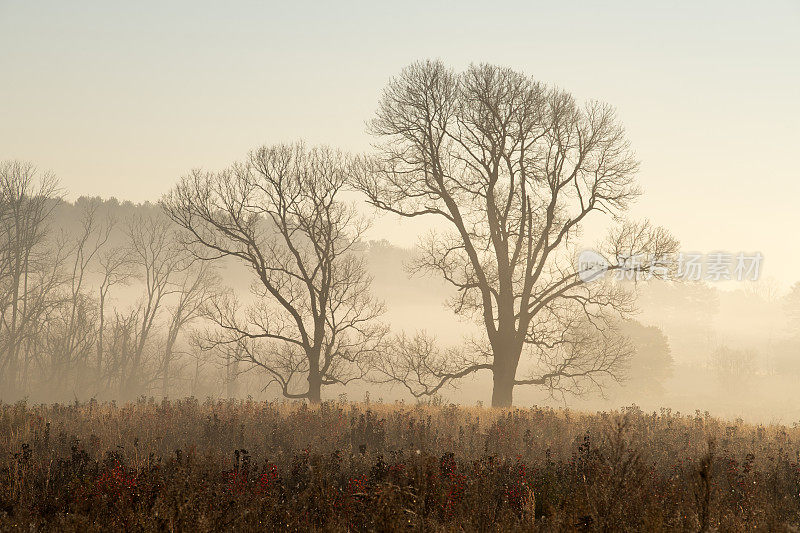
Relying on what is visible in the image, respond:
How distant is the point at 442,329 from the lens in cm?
8775

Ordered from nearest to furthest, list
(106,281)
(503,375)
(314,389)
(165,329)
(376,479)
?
(376,479) → (503,375) → (314,389) → (106,281) → (165,329)

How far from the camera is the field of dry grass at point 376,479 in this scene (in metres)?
4.97

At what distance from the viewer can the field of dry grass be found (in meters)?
4.97

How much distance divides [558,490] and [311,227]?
1338 cm

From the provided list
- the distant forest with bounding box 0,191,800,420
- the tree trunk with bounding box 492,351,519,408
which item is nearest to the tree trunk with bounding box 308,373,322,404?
the distant forest with bounding box 0,191,800,420

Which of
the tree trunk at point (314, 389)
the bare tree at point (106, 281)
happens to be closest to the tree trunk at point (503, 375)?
the tree trunk at point (314, 389)

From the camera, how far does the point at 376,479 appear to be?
618 centimetres

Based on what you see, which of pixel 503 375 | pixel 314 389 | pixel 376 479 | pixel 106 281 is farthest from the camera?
pixel 106 281

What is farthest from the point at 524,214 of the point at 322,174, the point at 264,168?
the point at 264,168

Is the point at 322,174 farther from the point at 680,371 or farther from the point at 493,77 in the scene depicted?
the point at 680,371

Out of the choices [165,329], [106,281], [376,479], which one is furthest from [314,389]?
[165,329]

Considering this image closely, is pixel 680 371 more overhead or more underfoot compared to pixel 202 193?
more underfoot

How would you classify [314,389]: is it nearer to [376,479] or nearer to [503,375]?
[503,375]

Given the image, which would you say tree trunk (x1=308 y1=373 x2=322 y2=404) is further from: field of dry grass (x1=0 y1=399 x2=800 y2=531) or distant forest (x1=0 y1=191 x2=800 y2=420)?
field of dry grass (x1=0 y1=399 x2=800 y2=531)
